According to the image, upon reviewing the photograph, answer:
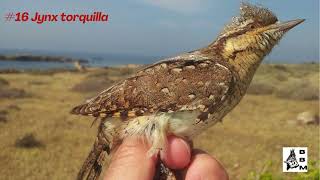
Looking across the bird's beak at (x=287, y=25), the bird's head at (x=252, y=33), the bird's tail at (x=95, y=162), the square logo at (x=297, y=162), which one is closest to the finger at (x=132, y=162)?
the bird's tail at (x=95, y=162)

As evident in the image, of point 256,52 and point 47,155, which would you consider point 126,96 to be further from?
point 47,155

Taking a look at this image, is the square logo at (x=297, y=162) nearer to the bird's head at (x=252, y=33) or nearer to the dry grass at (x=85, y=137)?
the dry grass at (x=85, y=137)

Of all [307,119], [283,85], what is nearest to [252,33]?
[307,119]

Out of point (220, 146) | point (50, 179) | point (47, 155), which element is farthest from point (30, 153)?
point (220, 146)

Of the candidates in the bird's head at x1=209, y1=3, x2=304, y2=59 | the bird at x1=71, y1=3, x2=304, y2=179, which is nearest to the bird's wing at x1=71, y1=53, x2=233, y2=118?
the bird at x1=71, y1=3, x2=304, y2=179

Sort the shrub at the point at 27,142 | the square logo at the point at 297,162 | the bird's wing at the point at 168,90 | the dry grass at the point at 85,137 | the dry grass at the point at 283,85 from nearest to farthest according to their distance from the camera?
the bird's wing at the point at 168,90 < the square logo at the point at 297,162 < the dry grass at the point at 85,137 < the shrub at the point at 27,142 < the dry grass at the point at 283,85

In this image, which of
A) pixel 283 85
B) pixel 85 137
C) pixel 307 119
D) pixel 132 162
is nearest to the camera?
pixel 132 162

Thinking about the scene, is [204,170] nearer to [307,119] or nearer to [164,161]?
[164,161]

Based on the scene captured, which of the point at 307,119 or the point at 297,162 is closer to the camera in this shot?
the point at 297,162
